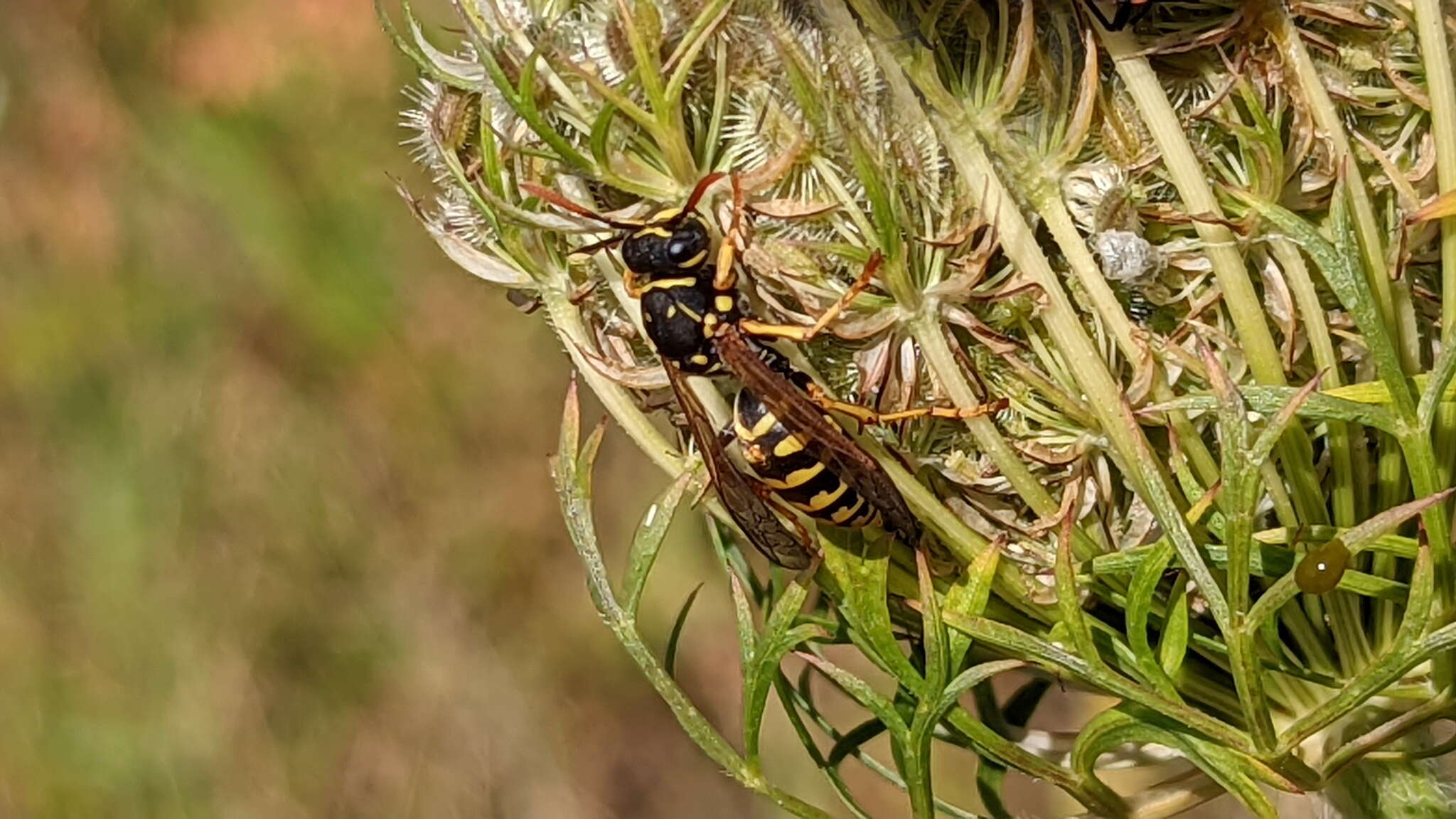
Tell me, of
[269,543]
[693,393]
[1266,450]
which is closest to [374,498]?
[269,543]

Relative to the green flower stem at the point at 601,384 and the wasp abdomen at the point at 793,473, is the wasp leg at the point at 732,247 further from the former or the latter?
the green flower stem at the point at 601,384

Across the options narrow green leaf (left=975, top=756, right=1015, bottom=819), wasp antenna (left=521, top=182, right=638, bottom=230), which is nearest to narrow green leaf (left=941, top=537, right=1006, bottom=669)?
narrow green leaf (left=975, top=756, right=1015, bottom=819)

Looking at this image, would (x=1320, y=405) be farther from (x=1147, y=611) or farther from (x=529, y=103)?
(x=529, y=103)

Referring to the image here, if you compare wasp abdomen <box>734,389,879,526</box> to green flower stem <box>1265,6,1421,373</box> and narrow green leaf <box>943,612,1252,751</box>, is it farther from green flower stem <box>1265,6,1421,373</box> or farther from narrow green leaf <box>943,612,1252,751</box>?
green flower stem <box>1265,6,1421,373</box>

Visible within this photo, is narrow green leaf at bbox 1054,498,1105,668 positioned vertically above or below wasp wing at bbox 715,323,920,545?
below

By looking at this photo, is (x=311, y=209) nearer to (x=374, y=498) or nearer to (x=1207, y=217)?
(x=374, y=498)
